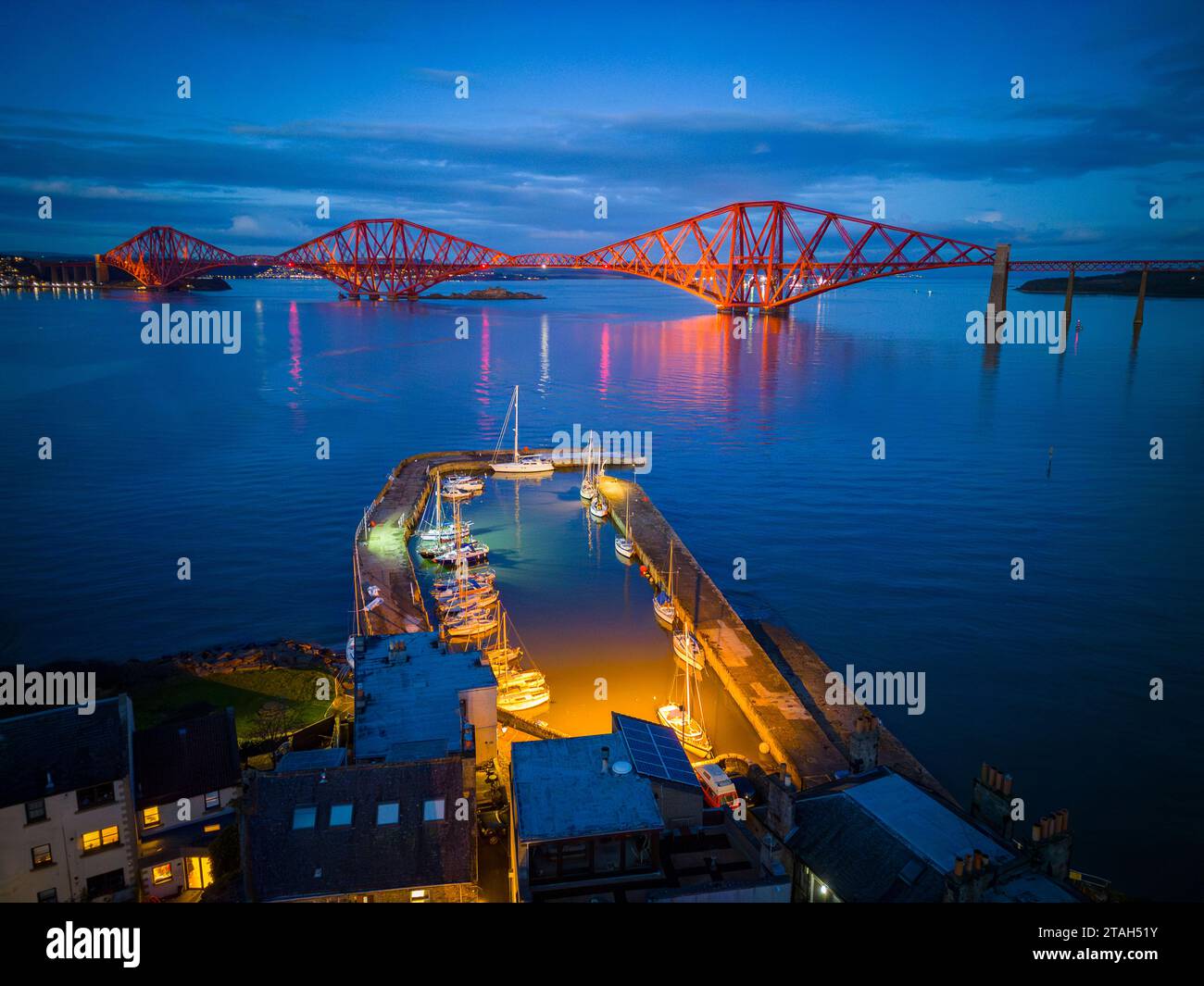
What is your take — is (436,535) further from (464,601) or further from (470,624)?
(470,624)

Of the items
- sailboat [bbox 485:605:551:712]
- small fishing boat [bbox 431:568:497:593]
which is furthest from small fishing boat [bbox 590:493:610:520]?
sailboat [bbox 485:605:551:712]

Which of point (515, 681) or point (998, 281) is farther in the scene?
point (998, 281)

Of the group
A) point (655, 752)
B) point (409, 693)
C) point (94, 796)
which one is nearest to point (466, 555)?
point (409, 693)

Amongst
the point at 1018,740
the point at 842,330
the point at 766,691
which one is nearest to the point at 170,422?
the point at 766,691

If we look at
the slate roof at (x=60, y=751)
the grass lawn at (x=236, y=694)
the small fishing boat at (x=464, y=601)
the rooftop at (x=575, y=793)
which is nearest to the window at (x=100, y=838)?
the slate roof at (x=60, y=751)

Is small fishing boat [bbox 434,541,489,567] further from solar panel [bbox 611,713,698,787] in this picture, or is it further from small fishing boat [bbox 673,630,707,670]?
solar panel [bbox 611,713,698,787]
